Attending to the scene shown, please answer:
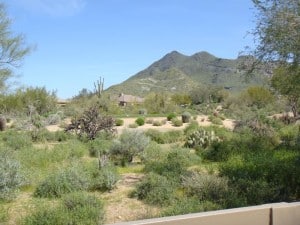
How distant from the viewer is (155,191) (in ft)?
32.8

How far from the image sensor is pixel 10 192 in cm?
1020

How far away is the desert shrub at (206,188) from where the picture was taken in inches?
380

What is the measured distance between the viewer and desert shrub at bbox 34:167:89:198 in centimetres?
1037

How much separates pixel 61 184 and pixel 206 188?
10.8 ft

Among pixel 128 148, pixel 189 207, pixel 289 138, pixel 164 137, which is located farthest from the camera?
pixel 164 137

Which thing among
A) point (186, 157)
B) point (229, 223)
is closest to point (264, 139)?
point (186, 157)

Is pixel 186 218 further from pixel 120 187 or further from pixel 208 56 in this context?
pixel 208 56

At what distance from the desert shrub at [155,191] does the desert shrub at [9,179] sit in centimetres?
279

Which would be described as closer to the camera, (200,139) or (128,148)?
(128,148)

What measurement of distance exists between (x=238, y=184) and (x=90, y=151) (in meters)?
9.30

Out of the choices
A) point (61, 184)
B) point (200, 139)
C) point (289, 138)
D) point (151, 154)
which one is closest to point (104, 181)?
point (61, 184)

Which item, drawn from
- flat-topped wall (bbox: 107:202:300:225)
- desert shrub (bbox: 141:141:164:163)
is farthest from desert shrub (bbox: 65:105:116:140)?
flat-topped wall (bbox: 107:202:300:225)

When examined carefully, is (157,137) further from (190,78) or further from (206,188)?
(190,78)

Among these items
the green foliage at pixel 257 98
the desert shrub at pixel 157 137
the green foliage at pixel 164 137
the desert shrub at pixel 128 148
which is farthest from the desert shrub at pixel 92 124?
the green foliage at pixel 257 98
